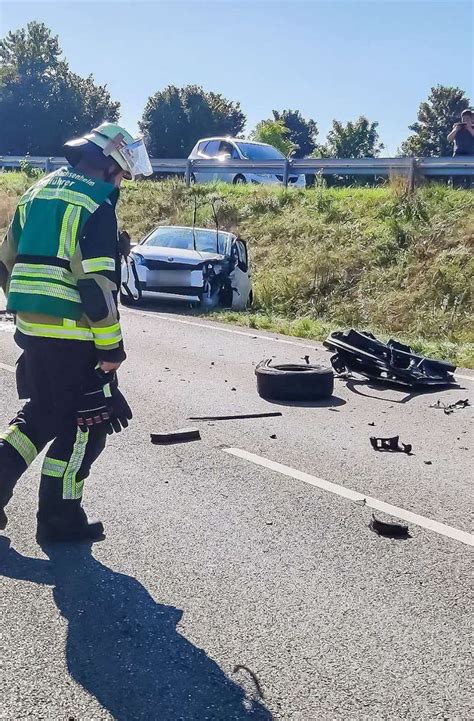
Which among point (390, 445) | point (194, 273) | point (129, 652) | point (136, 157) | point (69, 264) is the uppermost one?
point (136, 157)

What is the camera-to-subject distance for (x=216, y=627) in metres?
3.54

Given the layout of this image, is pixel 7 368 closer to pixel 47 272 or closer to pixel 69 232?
pixel 47 272

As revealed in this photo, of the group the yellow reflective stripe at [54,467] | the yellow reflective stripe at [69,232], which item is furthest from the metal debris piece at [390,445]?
the yellow reflective stripe at [69,232]

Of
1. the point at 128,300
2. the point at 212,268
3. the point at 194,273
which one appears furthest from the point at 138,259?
the point at 212,268

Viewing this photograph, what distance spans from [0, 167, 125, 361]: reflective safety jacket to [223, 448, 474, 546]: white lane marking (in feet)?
5.76

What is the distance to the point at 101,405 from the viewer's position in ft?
13.8

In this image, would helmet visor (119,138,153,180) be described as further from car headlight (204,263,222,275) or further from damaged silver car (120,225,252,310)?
car headlight (204,263,222,275)

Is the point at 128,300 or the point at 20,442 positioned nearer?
the point at 20,442

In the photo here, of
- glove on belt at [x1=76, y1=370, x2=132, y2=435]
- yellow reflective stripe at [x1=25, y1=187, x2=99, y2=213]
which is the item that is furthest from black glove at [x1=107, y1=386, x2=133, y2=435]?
yellow reflective stripe at [x1=25, y1=187, x2=99, y2=213]

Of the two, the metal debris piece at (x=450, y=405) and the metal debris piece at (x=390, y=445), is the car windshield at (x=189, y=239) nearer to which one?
the metal debris piece at (x=450, y=405)

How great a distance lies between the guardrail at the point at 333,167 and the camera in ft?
58.2

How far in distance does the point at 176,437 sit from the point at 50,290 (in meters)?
2.41

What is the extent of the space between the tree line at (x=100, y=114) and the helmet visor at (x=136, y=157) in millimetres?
52989

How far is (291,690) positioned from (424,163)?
642 inches
